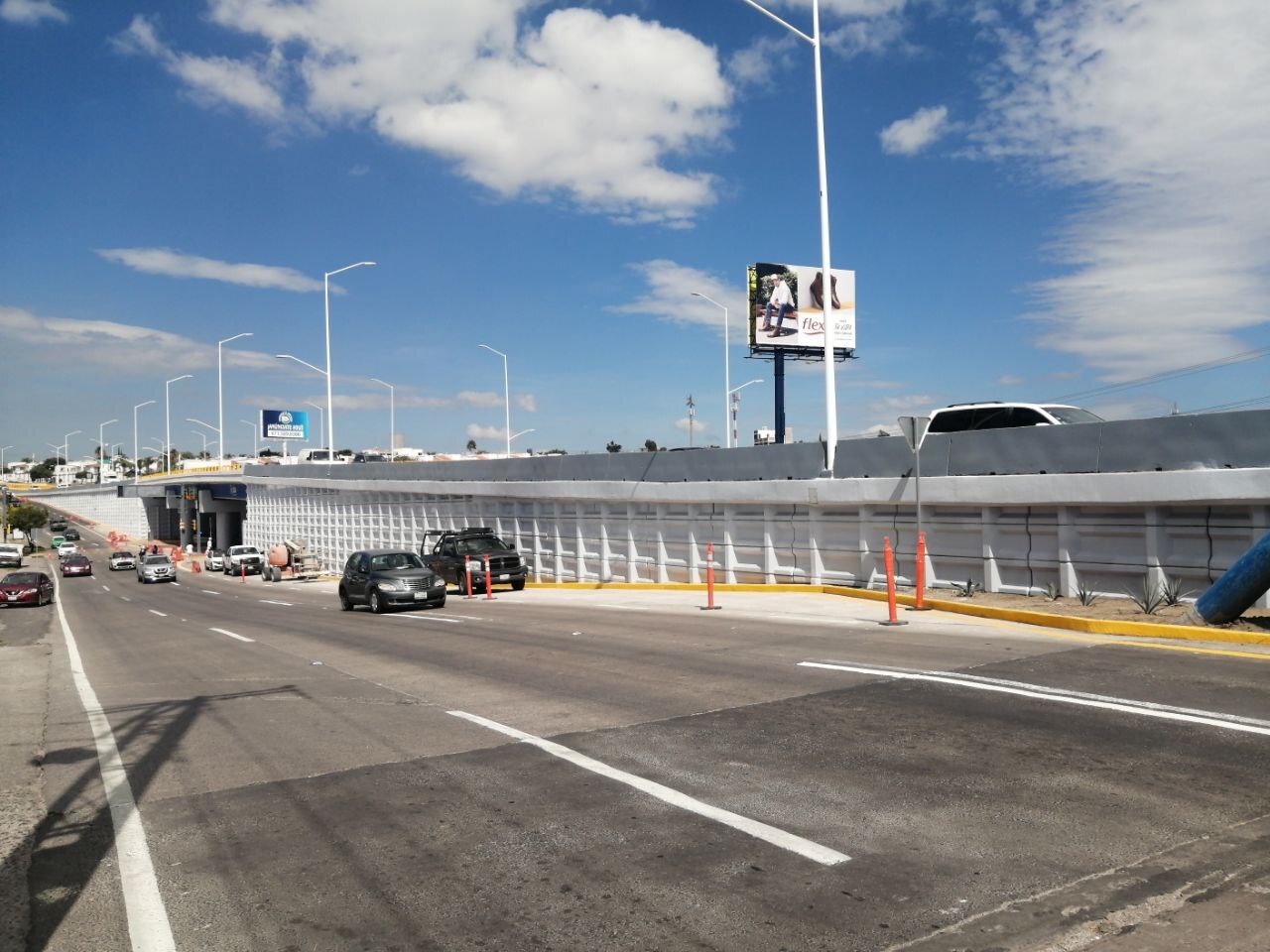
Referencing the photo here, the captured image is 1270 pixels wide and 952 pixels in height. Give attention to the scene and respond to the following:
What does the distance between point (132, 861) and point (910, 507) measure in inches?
613

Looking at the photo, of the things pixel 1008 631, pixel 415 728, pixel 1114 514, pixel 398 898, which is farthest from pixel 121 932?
pixel 1114 514

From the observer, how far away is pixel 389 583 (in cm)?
2308

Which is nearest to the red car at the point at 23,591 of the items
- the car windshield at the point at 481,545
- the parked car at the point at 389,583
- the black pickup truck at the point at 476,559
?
the black pickup truck at the point at 476,559

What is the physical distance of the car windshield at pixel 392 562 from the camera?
79.0ft

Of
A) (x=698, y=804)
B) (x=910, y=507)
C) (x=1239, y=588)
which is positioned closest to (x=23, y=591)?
(x=910, y=507)

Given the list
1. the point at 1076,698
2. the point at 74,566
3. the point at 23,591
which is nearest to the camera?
the point at 1076,698

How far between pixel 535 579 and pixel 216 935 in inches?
1140

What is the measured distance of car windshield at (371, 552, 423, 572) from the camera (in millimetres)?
24094

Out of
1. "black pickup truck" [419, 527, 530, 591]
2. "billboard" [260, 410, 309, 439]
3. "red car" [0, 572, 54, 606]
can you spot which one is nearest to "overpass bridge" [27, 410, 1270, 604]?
"black pickup truck" [419, 527, 530, 591]

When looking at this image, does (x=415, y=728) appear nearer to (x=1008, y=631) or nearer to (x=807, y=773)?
(x=807, y=773)

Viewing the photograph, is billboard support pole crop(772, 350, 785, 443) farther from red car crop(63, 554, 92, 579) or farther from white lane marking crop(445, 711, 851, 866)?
red car crop(63, 554, 92, 579)

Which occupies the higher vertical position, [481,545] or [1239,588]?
[481,545]

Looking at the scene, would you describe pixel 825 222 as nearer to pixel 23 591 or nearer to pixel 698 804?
pixel 698 804

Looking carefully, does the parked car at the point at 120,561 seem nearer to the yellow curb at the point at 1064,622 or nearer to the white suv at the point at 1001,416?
the yellow curb at the point at 1064,622
